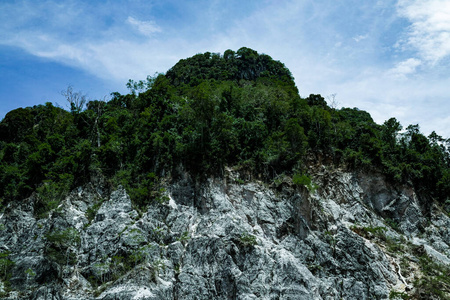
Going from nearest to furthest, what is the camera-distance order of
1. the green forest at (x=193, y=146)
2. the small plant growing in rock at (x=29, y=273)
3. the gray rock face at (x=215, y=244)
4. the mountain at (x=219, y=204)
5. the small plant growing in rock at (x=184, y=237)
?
the small plant growing in rock at (x=29, y=273), the gray rock face at (x=215, y=244), the mountain at (x=219, y=204), the small plant growing in rock at (x=184, y=237), the green forest at (x=193, y=146)

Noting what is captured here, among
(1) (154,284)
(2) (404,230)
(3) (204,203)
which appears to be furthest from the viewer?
(2) (404,230)

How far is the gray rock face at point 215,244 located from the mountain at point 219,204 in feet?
0.27

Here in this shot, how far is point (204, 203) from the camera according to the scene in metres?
24.9

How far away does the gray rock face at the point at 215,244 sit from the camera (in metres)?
19.8

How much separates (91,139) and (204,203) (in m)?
12.5

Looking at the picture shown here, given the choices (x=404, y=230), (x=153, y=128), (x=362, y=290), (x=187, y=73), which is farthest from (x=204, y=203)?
(x=187, y=73)

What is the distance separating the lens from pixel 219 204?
973 inches

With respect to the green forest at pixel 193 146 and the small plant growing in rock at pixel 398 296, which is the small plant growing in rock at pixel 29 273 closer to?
the green forest at pixel 193 146

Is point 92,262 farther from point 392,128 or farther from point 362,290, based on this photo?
point 392,128

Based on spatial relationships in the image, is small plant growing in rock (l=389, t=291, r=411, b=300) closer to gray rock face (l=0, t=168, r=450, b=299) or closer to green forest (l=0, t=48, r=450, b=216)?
gray rock face (l=0, t=168, r=450, b=299)

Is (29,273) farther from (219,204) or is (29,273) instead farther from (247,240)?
(247,240)

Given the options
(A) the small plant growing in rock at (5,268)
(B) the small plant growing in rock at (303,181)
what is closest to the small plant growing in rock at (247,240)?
(B) the small plant growing in rock at (303,181)

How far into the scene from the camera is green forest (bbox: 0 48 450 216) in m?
26.5

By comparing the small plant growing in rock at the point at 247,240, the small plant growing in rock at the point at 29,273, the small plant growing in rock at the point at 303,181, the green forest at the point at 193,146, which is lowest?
the small plant growing in rock at the point at 29,273
